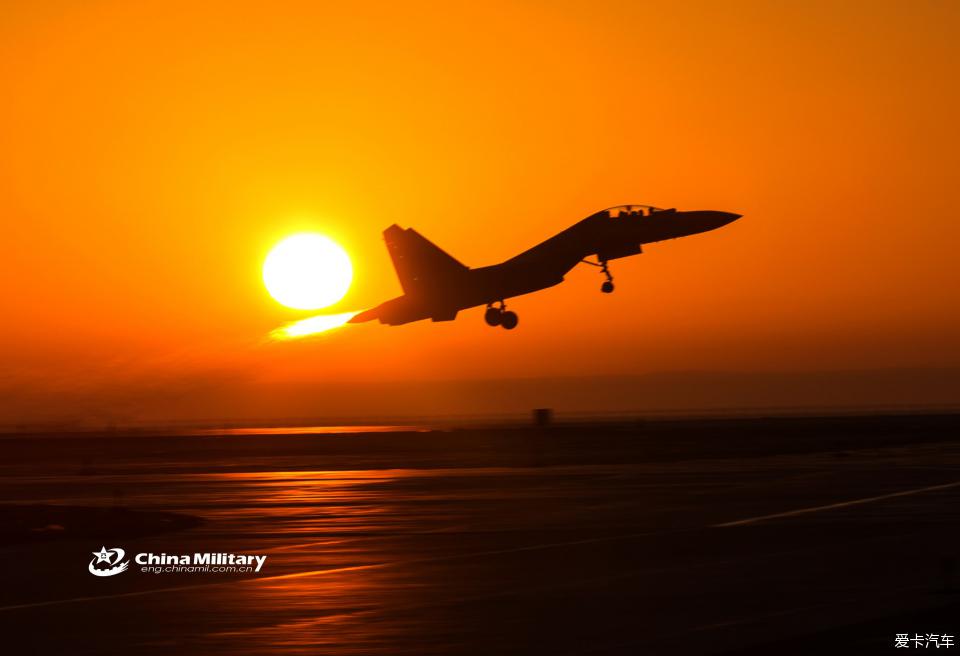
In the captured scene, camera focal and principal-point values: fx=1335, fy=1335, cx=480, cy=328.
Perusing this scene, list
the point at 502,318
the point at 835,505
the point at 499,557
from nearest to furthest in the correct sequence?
the point at 499,557, the point at 835,505, the point at 502,318

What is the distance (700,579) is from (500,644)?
568 centimetres

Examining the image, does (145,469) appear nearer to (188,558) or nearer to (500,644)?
(188,558)

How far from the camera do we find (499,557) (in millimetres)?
22234

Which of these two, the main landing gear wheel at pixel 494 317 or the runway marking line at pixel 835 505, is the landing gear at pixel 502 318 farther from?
the runway marking line at pixel 835 505

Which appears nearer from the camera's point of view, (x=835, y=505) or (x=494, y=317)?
(x=835, y=505)

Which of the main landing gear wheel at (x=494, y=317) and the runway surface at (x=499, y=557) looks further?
the main landing gear wheel at (x=494, y=317)

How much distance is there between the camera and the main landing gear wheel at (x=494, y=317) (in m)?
53.8

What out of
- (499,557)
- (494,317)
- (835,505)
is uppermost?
(494,317)

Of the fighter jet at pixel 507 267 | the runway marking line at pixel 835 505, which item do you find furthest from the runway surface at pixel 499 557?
the fighter jet at pixel 507 267

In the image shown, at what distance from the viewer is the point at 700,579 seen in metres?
19.3

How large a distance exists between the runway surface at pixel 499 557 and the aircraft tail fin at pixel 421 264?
8.32 meters

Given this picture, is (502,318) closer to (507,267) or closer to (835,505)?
(507,267)

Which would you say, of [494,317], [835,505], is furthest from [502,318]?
[835,505]

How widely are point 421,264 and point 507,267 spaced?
3555 mm
